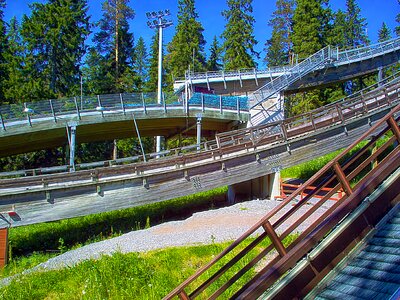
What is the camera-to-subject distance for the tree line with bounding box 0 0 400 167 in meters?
37.6

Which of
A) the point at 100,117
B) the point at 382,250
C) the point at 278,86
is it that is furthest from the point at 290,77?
the point at 382,250

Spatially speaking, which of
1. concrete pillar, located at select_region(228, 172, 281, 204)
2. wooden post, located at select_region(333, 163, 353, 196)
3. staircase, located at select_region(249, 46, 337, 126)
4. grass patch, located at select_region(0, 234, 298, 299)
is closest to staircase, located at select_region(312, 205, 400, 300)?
wooden post, located at select_region(333, 163, 353, 196)

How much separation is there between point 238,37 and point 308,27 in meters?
8.96

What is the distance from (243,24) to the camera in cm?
4806

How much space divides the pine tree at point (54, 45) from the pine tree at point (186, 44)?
1255cm

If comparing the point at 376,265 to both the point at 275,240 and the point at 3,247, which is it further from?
the point at 3,247

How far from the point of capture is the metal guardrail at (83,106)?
2327cm

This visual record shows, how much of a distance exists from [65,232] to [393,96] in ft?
58.4

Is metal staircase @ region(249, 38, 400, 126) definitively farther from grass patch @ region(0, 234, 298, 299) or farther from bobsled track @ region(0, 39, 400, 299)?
grass patch @ region(0, 234, 298, 299)

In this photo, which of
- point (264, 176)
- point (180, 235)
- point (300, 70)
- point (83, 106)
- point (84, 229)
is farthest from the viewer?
point (300, 70)

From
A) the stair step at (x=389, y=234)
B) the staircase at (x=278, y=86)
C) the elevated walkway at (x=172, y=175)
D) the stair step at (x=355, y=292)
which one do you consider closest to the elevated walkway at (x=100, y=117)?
the staircase at (x=278, y=86)

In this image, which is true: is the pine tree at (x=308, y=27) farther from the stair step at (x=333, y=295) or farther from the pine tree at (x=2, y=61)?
the stair step at (x=333, y=295)

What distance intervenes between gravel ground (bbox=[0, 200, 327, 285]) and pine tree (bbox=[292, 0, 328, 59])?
31984mm

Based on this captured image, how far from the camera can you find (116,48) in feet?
147
